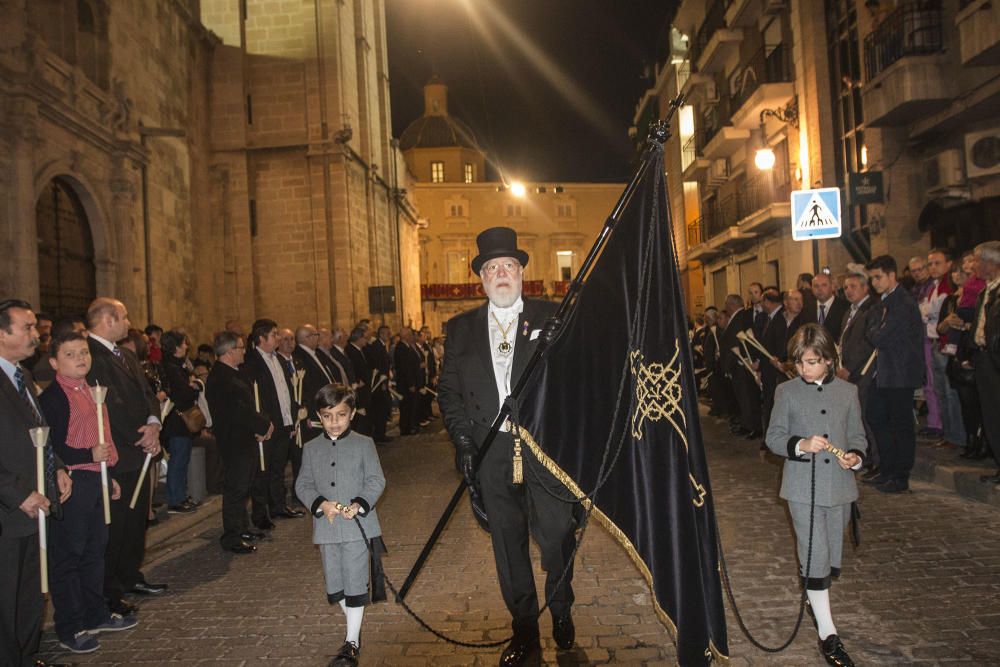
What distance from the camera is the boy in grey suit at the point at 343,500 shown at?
13.9ft

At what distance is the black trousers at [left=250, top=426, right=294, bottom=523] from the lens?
7.46 metres

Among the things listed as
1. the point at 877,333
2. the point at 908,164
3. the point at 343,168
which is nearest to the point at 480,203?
the point at 343,168

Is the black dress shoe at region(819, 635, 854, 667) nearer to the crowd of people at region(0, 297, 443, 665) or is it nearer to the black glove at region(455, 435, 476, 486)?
the black glove at region(455, 435, 476, 486)

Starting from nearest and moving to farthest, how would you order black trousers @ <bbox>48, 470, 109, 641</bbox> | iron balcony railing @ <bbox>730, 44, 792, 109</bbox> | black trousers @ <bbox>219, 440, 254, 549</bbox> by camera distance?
black trousers @ <bbox>48, 470, 109, 641</bbox>
black trousers @ <bbox>219, 440, 254, 549</bbox>
iron balcony railing @ <bbox>730, 44, 792, 109</bbox>

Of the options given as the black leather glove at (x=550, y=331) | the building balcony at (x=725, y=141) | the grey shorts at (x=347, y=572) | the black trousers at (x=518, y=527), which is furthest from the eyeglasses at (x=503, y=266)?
the building balcony at (x=725, y=141)

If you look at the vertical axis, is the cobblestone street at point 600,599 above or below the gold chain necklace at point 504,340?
below

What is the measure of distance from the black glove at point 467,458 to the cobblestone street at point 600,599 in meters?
1.10

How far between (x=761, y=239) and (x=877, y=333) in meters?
17.8

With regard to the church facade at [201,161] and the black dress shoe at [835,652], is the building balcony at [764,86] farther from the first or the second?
the black dress shoe at [835,652]

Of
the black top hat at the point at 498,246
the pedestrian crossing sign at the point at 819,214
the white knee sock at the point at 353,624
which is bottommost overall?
the white knee sock at the point at 353,624

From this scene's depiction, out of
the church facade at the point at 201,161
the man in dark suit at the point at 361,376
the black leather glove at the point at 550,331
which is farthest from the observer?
the church facade at the point at 201,161

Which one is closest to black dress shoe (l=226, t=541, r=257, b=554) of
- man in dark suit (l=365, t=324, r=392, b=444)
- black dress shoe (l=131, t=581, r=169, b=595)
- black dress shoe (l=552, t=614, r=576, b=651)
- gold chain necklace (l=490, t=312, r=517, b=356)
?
black dress shoe (l=131, t=581, r=169, b=595)

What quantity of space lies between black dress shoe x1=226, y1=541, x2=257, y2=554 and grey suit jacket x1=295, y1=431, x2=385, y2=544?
264 centimetres

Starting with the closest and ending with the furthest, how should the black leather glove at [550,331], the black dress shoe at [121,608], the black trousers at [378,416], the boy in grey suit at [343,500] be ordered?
1. the black leather glove at [550,331]
2. the boy in grey suit at [343,500]
3. the black dress shoe at [121,608]
4. the black trousers at [378,416]
